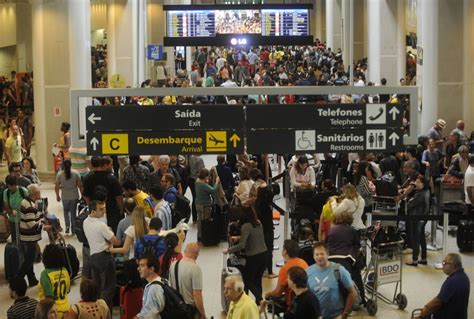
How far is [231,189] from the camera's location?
699 inches

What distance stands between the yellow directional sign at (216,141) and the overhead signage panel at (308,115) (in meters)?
0.29

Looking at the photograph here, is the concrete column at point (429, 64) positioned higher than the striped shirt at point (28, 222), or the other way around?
the concrete column at point (429, 64)

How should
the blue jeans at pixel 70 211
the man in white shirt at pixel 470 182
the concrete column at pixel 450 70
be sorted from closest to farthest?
the man in white shirt at pixel 470 182 < the blue jeans at pixel 70 211 < the concrete column at pixel 450 70

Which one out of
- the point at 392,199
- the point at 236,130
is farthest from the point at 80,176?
the point at 236,130

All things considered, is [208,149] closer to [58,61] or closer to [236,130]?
[236,130]

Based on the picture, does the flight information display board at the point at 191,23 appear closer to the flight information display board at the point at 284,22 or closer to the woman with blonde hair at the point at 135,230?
the flight information display board at the point at 284,22

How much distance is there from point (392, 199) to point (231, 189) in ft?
10.5

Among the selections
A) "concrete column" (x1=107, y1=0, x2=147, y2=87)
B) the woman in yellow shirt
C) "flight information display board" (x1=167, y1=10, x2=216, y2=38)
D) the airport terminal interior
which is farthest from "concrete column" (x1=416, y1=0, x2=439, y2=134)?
the woman in yellow shirt

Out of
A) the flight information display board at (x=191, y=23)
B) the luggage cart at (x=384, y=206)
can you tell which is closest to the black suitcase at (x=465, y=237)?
the luggage cart at (x=384, y=206)

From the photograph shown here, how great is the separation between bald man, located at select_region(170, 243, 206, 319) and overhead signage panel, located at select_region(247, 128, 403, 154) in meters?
1.28

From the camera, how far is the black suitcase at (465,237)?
15.8 meters

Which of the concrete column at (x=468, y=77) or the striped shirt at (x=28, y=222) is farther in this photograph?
the concrete column at (x=468, y=77)

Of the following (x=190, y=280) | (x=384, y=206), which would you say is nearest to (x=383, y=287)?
(x=384, y=206)

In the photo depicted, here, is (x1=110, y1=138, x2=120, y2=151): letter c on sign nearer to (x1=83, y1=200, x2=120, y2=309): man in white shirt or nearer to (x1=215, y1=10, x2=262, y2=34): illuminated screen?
(x1=83, y1=200, x2=120, y2=309): man in white shirt
